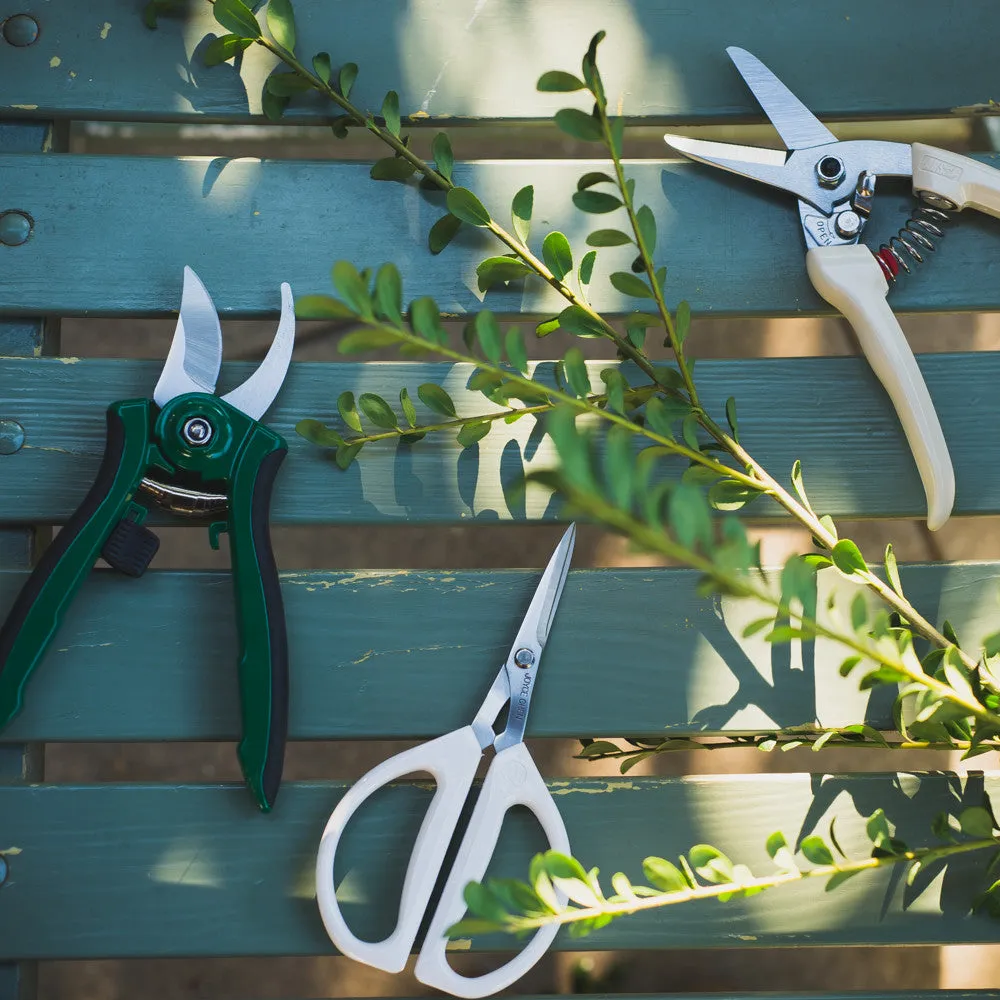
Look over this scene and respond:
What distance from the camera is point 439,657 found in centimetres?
74

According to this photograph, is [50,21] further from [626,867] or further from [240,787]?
[626,867]

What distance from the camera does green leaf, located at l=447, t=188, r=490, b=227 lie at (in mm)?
693

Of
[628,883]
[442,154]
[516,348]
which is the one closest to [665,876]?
[628,883]

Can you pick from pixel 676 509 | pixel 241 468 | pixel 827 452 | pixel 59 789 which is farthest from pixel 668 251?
pixel 59 789

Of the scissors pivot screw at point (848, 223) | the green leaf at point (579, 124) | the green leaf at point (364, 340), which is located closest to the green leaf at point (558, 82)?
the green leaf at point (579, 124)

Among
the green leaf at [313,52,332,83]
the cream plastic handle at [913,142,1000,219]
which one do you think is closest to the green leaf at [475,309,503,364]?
the green leaf at [313,52,332,83]

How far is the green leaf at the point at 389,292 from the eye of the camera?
477 mm

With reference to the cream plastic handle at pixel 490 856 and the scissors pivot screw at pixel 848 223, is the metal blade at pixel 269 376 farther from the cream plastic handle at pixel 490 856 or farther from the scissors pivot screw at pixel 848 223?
the scissors pivot screw at pixel 848 223

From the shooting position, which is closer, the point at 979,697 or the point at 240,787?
the point at 979,697

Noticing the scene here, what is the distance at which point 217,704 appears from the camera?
72 centimetres

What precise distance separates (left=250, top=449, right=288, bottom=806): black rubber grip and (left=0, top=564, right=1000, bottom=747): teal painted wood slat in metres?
0.05

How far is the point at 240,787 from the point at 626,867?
29cm

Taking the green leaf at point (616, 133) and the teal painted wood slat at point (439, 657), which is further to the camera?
the teal painted wood slat at point (439, 657)

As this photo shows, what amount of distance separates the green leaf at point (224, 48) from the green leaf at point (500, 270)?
243 millimetres
